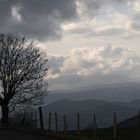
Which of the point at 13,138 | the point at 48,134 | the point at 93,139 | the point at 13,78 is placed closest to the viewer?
the point at 93,139

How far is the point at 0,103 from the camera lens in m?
64.0

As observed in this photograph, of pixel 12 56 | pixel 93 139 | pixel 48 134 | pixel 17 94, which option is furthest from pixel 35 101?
pixel 93 139

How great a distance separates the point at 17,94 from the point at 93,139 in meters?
37.7

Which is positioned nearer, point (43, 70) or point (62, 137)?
point (62, 137)

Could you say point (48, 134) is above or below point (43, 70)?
below

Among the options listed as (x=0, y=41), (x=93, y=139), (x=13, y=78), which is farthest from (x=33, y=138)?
(x=0, y=41)

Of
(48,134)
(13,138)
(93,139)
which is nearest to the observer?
(93,139)

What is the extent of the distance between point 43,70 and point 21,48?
4474 mm

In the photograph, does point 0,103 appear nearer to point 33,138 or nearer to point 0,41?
point 0,41

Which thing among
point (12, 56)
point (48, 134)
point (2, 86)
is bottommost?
point (48, 134)

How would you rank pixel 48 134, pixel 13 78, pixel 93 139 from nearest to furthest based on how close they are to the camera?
pixel 93 139 → pixel 48 134 → pixel 13 78

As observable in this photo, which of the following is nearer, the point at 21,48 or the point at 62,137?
the point at 62,137

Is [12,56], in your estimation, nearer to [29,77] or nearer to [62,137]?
A: [29,77]

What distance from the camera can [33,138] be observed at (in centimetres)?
3366
